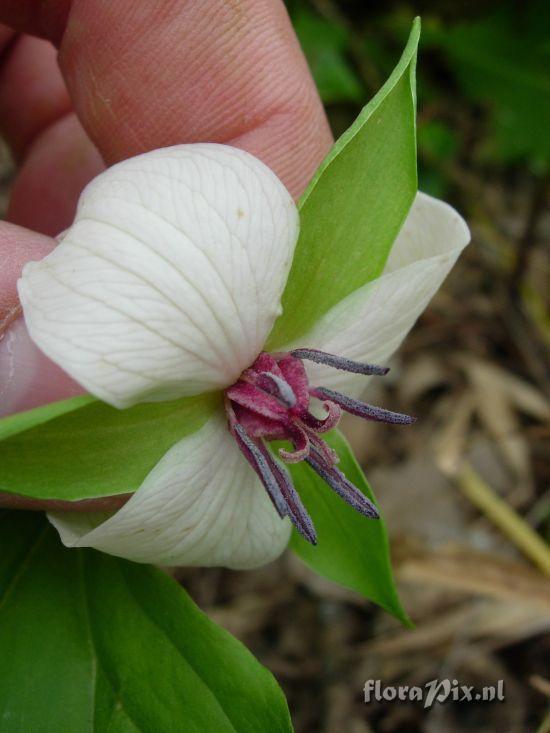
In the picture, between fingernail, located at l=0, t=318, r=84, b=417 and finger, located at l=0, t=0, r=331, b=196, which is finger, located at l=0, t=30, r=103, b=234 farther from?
fingernail, located at l=0, t=318, r=84, b=417

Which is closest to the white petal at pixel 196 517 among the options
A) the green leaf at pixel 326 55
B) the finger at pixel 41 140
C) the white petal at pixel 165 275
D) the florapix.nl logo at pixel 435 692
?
the white petal at pixel 165 275

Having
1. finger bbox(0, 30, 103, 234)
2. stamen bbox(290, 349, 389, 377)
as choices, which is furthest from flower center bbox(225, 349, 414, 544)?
finger bbox(0, 30, 103, 234)

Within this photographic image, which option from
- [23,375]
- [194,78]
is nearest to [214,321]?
[23,375]

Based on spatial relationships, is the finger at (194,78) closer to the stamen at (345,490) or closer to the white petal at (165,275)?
the white petal at (165,275)

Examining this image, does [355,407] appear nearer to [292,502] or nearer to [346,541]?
[292,502]

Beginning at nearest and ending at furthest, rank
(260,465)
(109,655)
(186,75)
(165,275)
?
1. (165,275)
2. (260,465)
3. (109,655)
4. (186,75)

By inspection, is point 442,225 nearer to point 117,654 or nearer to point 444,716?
point 117,654
